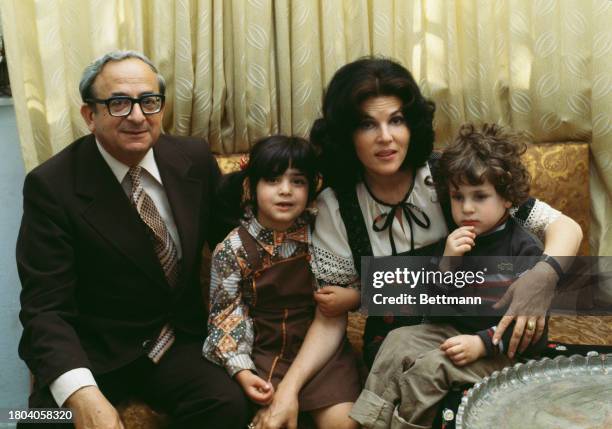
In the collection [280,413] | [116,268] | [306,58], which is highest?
[306,58]

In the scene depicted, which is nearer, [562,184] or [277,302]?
[277,302]

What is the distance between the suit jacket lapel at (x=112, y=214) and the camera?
175 cm

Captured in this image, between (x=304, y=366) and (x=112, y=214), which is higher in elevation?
(x=112, y=214)

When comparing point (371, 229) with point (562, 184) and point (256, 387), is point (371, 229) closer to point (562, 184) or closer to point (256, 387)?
point (256, 387)

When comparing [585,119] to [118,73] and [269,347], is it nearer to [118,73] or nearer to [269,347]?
[269,347]

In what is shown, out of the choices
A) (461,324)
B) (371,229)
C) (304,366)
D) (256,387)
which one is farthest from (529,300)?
(256,387)

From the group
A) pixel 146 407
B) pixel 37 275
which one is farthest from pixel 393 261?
pixel 37 275

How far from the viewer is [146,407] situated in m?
1.77

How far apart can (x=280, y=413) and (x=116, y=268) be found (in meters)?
0.55

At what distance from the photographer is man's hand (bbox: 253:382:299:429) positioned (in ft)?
5.41

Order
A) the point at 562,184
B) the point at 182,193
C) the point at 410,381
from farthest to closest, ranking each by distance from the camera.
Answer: the point at 562,184 → the point at 182,193 → the point at 410,381

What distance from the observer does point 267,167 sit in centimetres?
175

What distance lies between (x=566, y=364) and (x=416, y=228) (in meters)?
0.55

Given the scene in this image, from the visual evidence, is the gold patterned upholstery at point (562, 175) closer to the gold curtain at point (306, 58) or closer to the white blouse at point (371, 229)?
the gold curtain at point (306, 58)
